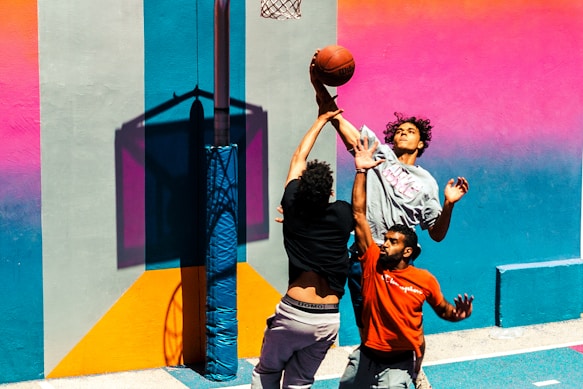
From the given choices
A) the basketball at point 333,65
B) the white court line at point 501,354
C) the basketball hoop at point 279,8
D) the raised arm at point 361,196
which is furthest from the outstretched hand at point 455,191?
the white court line at point 501,354

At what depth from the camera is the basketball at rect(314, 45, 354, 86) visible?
8.13 m

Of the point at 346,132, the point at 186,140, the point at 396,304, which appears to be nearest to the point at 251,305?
the point at 186,140

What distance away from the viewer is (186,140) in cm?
943

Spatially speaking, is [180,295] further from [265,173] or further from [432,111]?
[432,111]

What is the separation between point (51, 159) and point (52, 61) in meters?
0.84

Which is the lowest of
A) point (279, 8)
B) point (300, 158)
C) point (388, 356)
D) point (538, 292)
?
point (538, 292)

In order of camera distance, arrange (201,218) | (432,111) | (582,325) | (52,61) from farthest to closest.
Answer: (582,325) < (432,111) < (201,218) < (52,61)

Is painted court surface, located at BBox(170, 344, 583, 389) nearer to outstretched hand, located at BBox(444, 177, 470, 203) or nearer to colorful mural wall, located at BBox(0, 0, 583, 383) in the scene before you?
colorful mural wall, located at BBox(0, 0, 583, 383)

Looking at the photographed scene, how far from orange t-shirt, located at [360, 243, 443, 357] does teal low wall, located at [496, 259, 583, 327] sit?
13.0ft

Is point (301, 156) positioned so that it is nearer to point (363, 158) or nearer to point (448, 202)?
point (363, 158)

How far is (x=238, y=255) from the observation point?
384 inches

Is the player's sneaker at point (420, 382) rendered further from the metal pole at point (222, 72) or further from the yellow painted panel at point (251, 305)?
the metal pole at point (222, 72)

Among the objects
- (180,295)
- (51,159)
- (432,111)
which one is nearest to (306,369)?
(180,295)

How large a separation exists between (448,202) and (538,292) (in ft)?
12.7
